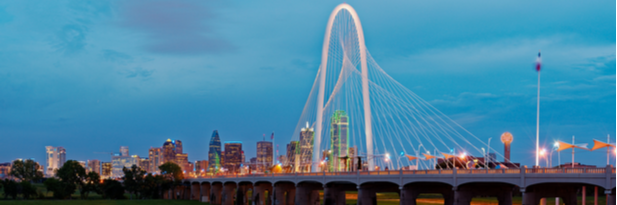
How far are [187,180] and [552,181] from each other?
11514 cm

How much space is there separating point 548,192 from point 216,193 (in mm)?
87407

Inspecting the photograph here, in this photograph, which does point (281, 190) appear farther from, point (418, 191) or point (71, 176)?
point (71, 176)

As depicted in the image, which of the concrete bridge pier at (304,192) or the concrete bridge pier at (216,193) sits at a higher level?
the concrete bridge pier at (304,192)

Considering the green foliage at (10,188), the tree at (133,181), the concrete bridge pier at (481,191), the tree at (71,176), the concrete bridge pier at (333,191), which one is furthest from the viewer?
the tree at (133,181)

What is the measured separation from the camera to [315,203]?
101938 millimetres

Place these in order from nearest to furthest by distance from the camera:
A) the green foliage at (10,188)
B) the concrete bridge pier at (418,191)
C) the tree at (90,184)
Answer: the concrete bridge pier at (418,191) < the green foliage at (10,188) < the tree at (90,184)

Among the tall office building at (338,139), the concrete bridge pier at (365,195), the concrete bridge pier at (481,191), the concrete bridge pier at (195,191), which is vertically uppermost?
the tall office building at (338,139)

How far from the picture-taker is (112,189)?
130 meters

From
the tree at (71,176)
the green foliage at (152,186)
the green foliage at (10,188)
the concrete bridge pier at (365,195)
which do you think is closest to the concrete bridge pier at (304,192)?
the concrete bridge pier at (365,195)

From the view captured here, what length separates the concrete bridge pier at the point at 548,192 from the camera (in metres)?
46.9

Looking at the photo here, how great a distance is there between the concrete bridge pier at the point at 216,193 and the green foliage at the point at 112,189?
72.7 ft

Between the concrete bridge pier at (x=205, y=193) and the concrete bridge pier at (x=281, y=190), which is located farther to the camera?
the concrete bridge pier at (x=205, y=193)

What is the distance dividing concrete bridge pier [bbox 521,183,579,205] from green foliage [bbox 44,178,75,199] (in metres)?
103

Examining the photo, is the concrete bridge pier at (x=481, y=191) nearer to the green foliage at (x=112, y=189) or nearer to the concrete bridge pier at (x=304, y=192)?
the concrete bridge pier at (x=304, y=192)
